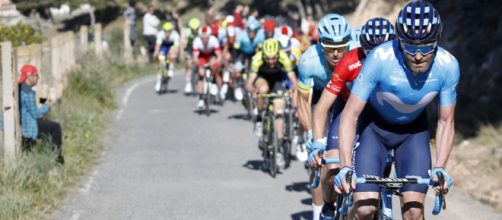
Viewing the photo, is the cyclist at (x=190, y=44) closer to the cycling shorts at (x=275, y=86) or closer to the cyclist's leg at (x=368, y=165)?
the cycling shorts at (x=275, y=86)

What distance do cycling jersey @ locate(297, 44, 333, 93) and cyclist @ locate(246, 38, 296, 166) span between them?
359cm

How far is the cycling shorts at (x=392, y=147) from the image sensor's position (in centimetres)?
682

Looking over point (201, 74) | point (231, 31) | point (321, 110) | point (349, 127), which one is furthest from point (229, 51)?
point (349, 127)

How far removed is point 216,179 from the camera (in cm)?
1292

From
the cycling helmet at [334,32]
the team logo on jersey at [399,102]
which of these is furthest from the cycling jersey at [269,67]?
the team logo on jersey at [399,102]

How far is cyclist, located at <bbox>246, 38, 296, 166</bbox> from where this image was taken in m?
12.9

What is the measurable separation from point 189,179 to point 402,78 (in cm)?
665

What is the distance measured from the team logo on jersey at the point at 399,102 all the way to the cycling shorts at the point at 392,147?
0.72 ft

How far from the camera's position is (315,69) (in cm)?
899

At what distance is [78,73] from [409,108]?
Result: 15.4 meters

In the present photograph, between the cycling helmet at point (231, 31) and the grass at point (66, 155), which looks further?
the cycling helmet at point (231, 31)

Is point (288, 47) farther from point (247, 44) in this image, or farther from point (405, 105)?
point (405, 105)

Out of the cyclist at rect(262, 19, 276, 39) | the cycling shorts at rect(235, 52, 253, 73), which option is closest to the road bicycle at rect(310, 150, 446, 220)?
the cyclist at rect(262, 19, 276, 39)

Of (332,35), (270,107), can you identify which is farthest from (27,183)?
(332,35)
